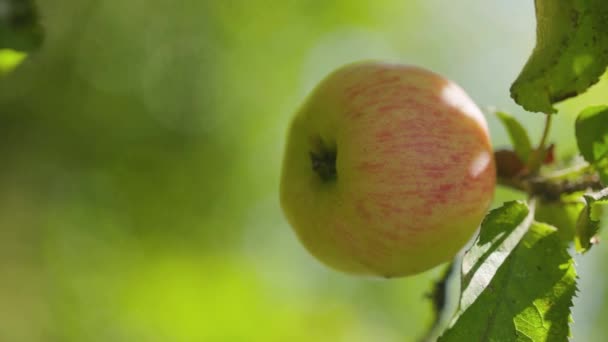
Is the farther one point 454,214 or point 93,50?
point 93,50

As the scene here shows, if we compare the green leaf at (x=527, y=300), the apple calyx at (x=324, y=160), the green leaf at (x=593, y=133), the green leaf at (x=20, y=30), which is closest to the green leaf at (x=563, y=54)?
the green leaf at (x=593, y=133)

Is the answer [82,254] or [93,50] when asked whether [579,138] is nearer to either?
[82,254]

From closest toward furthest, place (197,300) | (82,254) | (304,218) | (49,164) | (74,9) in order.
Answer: (304,218)
(197,300)
(82,254)
(74,9)
(49,164)

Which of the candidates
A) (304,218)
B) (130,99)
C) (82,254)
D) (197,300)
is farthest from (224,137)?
(304,218)

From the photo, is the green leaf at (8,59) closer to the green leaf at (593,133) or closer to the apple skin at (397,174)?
the apple skin at (397,174)

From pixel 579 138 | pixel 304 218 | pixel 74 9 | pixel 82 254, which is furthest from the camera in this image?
pixel 74 9

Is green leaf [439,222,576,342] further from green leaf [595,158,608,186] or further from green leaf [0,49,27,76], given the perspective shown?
green leaf [0,49,27,76]

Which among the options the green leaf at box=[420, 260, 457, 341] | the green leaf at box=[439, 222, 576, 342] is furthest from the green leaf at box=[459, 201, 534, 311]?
the green leaf at box=[420, 260, 457, 341]
